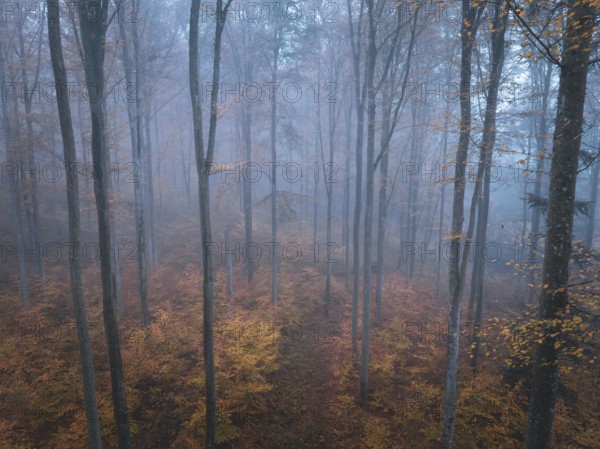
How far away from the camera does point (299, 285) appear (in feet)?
58.6

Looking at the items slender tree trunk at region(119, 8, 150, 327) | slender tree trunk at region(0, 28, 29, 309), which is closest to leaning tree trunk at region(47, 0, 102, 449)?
slender tree trunk at region(119, 8, 150, 327)

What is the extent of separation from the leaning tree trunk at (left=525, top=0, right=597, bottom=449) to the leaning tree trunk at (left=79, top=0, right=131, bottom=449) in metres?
8.53

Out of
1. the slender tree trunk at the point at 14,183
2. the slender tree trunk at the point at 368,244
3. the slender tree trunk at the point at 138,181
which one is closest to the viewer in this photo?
the slender tree trunk at the point at 368,244

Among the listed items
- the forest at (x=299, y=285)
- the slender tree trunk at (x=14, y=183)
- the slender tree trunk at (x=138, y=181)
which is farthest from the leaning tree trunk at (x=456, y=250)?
the slender tree trunk at (x=14, y=183)

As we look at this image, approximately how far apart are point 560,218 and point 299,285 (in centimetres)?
1394

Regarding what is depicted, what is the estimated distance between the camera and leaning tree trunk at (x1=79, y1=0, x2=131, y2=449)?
6.99 meters

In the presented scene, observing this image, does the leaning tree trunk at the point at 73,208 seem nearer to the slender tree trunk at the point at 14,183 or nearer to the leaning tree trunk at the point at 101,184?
the leaning tree trunk at the point at 101,184

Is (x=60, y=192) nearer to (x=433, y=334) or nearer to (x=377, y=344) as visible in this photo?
(x=377, y=344)

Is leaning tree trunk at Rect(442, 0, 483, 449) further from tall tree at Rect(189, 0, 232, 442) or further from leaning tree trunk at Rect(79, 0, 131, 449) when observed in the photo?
leaning tree trunk at Rect(79, 0, 131, 449)

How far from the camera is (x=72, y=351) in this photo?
11266 mm

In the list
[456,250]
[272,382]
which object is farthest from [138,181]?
[456,250]

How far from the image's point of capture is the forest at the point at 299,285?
19.9 feet

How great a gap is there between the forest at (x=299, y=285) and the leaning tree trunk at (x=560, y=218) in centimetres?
3

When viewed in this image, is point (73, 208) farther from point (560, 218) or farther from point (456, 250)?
point (560, 218)
